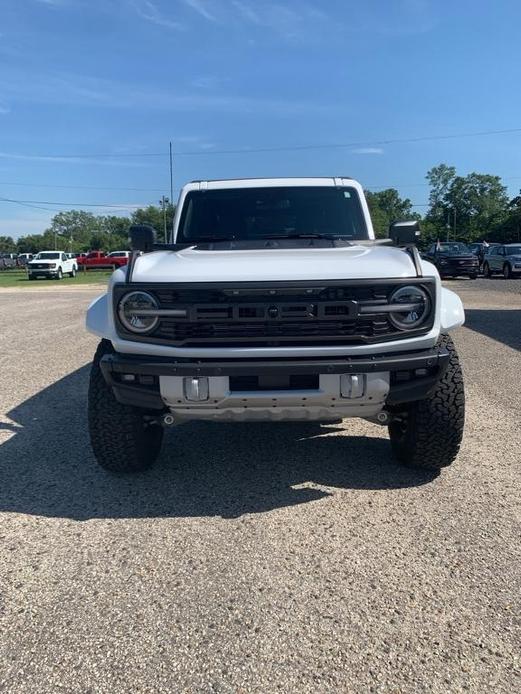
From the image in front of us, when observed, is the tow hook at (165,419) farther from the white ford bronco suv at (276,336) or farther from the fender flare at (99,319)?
the fender flare at (99,319)

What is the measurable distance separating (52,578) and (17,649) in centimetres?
49

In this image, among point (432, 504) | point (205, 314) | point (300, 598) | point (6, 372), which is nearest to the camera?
point (300, 598)

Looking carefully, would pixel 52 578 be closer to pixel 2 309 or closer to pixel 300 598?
pixel 300 598

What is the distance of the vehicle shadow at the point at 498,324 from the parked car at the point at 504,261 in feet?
44.2

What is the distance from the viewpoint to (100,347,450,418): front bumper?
3.09m

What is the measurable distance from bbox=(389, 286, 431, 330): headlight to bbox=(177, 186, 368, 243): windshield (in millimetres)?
1565

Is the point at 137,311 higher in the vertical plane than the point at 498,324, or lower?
higher

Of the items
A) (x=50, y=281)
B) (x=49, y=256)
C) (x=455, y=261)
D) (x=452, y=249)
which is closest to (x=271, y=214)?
(x=455, y=261)

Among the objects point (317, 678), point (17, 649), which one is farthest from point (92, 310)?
point (317, 678)

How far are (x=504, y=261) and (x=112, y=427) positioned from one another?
2657 cm

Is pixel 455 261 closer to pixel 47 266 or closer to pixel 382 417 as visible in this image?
pixel 382 417

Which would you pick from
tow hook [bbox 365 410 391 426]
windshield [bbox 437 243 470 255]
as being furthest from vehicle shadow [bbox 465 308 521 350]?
windshield [bbox 437 243 470 255]

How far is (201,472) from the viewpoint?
3939 millimetres

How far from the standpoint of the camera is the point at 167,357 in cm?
317
